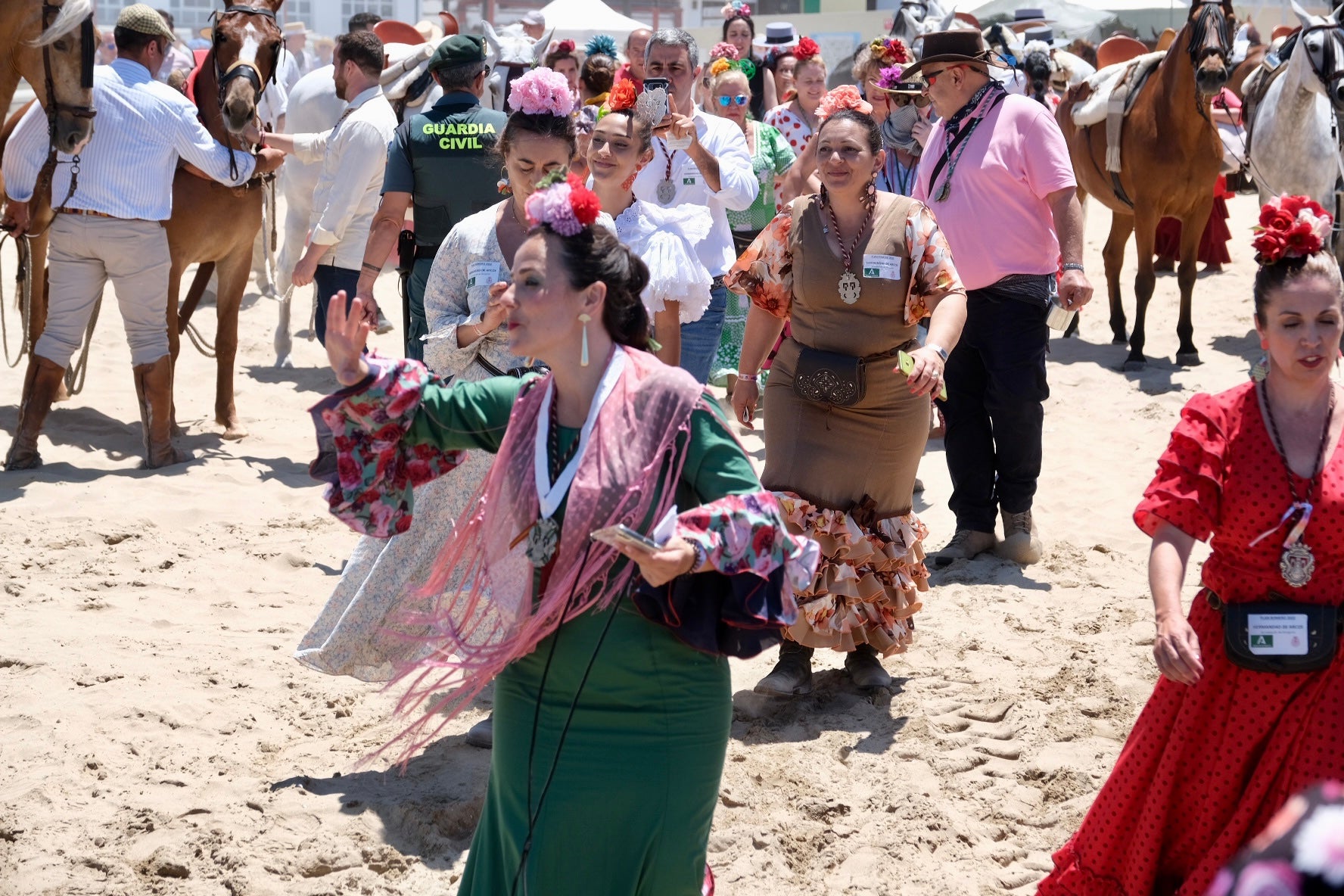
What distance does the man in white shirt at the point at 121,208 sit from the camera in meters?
7.46

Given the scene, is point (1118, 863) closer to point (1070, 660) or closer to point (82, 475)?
point (1070, 660)

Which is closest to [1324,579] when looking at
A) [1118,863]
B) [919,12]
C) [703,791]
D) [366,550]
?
[1118,863]

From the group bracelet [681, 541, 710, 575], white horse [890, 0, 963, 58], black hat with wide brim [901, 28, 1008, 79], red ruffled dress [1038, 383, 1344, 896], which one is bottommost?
red ruffled dress [1038, 383, 1344, 896]

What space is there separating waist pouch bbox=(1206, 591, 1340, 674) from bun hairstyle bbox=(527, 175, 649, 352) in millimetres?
1545

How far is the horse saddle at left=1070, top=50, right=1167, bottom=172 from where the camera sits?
10625 mm

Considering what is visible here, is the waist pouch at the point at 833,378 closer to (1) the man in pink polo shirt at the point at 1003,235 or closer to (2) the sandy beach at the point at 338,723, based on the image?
(2) the sandy beach at the point at 338,723

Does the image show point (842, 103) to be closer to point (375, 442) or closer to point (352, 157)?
point (375, 442)

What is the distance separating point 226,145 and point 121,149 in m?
0.66

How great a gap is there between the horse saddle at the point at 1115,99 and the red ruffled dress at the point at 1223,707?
7.77m

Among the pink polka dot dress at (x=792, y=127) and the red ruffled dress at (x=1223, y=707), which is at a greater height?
the pink polka dot dress at (x=792, y=127)

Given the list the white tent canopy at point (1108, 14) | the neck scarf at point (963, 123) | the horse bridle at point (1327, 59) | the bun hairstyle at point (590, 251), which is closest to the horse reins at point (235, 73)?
the neck scarf at point (963, 123)

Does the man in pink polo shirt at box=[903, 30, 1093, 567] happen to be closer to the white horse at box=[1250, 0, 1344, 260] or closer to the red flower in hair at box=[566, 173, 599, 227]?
the red flower in hair at box=[566, 173, 599, 227]

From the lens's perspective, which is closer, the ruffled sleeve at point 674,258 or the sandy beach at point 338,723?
the sandy beach at point 338,723

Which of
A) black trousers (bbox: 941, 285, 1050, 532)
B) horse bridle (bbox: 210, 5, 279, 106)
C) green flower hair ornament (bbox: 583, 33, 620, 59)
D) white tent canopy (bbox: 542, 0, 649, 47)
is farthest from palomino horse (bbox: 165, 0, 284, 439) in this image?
white tent canopy (bbox: 542, 0, 649, 47)
